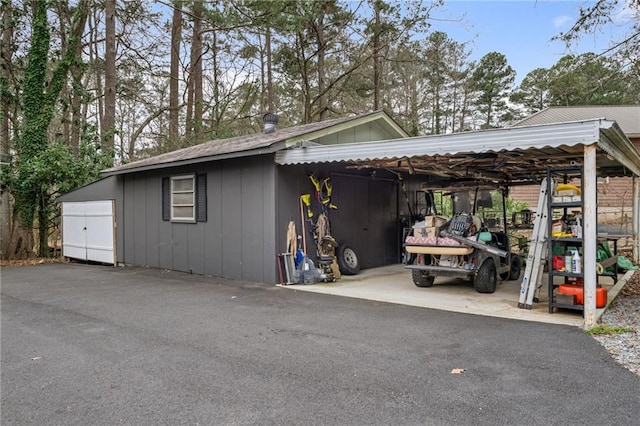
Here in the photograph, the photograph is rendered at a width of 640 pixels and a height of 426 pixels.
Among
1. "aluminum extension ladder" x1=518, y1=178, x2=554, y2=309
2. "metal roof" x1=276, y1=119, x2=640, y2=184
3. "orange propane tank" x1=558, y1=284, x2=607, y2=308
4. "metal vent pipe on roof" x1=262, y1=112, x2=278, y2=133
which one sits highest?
"metal vent pipe on roof" x1=262, y1=112, x2=278, y2=133

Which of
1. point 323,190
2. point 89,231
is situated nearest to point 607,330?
point 323,190

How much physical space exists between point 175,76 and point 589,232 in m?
15.8

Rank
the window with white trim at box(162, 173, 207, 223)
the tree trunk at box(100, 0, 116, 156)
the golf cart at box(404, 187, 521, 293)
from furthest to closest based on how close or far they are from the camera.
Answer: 1. the tree trunk at box(100, 0, 116, 156)
2. the window with white trim at box(162, 173, 207, 223)
3. the golf cart at box(404, 187, 521, 293)

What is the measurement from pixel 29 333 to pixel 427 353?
4228 mm

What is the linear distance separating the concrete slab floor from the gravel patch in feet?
0.86

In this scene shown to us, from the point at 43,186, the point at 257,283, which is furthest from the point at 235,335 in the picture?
the point at 43,186

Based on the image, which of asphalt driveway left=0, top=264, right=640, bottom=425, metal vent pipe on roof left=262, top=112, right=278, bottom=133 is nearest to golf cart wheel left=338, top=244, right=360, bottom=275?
asphalt driveway left=0, top=264, right=640, bottom=425

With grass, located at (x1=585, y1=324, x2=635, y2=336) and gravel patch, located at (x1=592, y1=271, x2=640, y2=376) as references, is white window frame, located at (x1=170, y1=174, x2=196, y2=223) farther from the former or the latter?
gravel patch, located at (x1=592, y1=271, x2=640, y2=376)

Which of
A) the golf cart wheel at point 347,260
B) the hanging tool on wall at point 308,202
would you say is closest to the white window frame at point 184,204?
the hanging tool on wall at point 308,202

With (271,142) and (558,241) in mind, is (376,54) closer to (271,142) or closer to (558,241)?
(271,142)

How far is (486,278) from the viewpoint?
255 inches

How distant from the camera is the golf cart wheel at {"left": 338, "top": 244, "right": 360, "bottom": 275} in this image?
8484 mm

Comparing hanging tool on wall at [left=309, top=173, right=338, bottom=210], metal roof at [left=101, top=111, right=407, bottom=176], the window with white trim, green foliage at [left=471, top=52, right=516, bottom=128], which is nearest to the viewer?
metal roof at [left=101, top=111, right=407, bottom=176]

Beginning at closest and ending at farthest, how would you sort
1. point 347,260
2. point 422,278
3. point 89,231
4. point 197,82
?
point 422,278 → point 347,260 → point 89,231 → point 197,82
